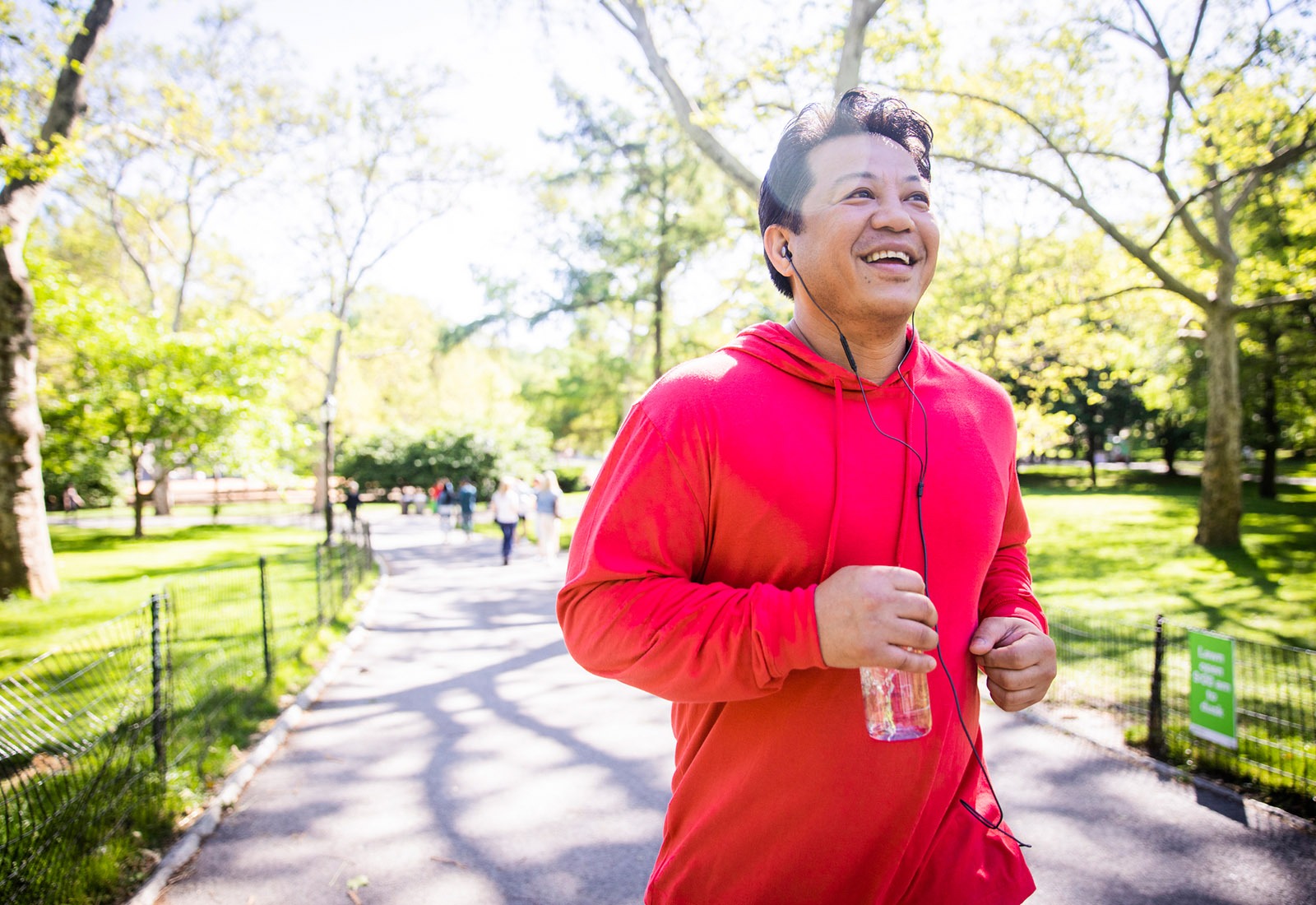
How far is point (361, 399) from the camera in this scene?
42.3 metres

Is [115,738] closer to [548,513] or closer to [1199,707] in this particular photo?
[1199,707]

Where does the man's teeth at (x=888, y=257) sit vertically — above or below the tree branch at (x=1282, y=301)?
below

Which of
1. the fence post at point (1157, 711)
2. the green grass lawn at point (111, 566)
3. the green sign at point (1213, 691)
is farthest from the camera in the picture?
the green grass lawn at point (111, 566)

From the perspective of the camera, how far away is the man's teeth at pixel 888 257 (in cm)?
163

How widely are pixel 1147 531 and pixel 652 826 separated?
804 inches

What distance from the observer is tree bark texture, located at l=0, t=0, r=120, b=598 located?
10.6 m

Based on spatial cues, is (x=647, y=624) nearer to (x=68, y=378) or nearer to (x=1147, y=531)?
(x=1147, y=531)

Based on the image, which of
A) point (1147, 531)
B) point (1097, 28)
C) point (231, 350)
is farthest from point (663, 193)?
point (1147, 531)

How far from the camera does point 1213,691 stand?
5902 mm

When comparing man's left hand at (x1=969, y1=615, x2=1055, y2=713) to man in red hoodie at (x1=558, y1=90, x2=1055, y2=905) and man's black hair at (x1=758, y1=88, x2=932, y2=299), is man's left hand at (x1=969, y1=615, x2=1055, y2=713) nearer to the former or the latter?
man in red hoodie at (x1=558, y1=90, x2=1055, y2=905)

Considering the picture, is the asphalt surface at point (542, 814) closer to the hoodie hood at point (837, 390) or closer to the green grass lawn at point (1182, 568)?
the hoodie hood at point (837, 390)

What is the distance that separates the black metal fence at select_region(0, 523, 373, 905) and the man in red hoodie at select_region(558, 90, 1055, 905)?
362 cm

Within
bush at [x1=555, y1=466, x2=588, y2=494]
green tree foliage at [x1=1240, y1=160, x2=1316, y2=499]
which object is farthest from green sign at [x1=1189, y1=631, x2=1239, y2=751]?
bush at [x1=555, y1=466, x2=588, y2=494]

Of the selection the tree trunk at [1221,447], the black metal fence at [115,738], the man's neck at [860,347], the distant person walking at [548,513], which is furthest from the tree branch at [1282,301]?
the black metal fence at [115,738]
